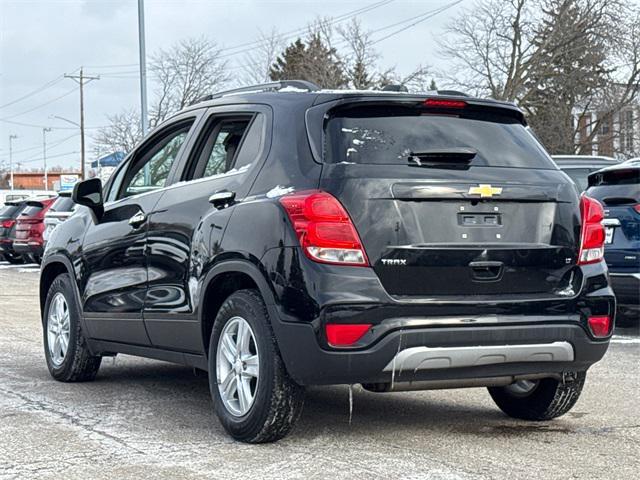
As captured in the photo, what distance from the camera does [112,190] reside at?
7395 millimetres

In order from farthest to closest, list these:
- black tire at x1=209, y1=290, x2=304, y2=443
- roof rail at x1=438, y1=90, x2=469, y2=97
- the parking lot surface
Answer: roof rail at x1=438, y1=90, x2=469, y2=97 < black tire at x1=209, y1=290, x2=304, y2=443 < the parking lot surface

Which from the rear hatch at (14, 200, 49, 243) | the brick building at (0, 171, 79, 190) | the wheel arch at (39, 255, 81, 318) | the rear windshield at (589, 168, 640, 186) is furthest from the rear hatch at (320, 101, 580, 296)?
the brick building at (0, 171, 79, 190)

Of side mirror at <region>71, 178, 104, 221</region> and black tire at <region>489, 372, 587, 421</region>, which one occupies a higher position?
side mirror at <region>71, 178, 104, 221</region>

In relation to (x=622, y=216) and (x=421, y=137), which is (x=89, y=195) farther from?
(x=622, y=216)

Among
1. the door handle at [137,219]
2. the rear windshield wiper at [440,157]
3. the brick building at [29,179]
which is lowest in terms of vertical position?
the brick building at [29,179]

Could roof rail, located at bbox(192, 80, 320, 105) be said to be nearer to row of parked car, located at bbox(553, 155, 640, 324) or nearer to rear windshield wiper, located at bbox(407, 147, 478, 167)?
rear windshield wiper, located at bbox(407, 147, 478, 167)

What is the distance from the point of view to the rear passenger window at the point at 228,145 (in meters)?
5.82

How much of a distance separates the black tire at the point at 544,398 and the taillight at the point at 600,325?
1.27 feet

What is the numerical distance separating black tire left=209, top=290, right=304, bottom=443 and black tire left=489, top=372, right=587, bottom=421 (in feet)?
5.11

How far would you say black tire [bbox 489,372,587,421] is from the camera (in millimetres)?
5930

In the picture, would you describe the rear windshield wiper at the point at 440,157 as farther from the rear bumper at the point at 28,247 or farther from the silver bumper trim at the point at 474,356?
the rear bumper at the point at 28,247

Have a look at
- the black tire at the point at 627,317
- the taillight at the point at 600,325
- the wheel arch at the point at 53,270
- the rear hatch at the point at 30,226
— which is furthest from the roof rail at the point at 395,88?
the rear hatch at the point at 30,226

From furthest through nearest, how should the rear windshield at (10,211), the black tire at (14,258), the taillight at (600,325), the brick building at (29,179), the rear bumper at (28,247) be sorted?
the brick building at (29,179) < the black tire at (14,258) < the rear windshield at (10,211) < the rear bumper at (28,247) < the taillight at (600,325)

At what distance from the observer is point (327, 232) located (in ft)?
16.4
